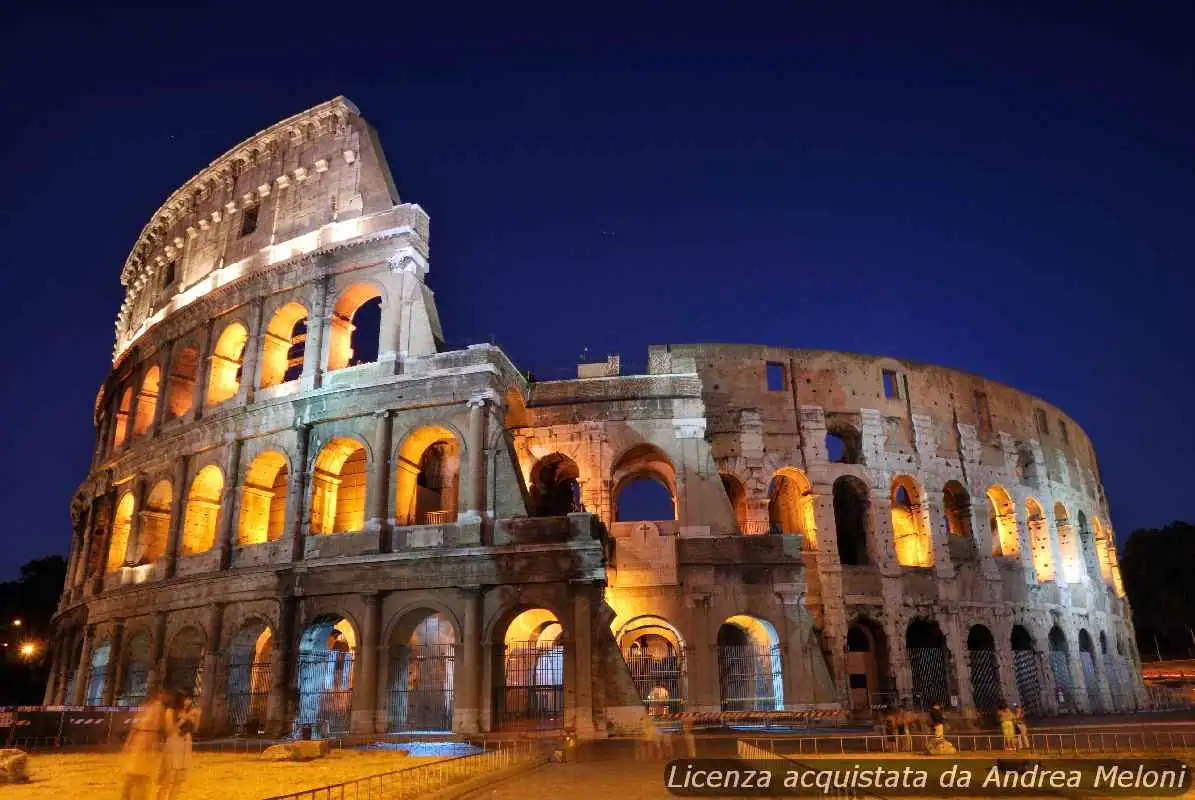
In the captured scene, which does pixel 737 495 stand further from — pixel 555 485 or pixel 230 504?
pixel 230 504

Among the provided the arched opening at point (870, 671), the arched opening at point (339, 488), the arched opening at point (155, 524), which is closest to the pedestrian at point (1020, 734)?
the arched opening at point (870, 671)

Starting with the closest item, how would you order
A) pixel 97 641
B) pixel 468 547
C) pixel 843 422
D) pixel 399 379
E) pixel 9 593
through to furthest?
pixel 468 547 < pixel 399 379 < pixel 97 641 < pixel 843 422 < pixel 9 593

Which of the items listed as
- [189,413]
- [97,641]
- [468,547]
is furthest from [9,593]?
[468,547]

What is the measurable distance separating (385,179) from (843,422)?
46.6 ft

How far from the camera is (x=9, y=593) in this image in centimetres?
4072

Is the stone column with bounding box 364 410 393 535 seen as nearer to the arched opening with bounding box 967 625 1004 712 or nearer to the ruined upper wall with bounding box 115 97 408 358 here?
the ruined upper wall with bounding box 115 97 408 358

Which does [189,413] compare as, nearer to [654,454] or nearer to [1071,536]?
[654,454]

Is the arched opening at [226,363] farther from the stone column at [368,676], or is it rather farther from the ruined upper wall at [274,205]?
the stone column at [368,676]

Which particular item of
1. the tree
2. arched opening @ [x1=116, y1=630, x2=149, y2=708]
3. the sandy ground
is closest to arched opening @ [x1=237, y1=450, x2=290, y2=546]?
arched opening @ [x1=116, y1=630, x2=149, y2=708]

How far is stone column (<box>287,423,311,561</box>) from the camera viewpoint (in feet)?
61.1

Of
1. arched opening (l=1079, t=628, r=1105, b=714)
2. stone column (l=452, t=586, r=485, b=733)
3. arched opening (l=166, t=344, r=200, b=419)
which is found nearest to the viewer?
stone column (l=452, t=586, r=485, b=733)

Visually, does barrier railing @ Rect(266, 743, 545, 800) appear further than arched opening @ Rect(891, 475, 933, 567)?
No

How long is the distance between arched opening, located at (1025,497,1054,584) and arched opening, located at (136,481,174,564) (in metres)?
25.6

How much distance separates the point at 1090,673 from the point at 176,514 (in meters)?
27.3
